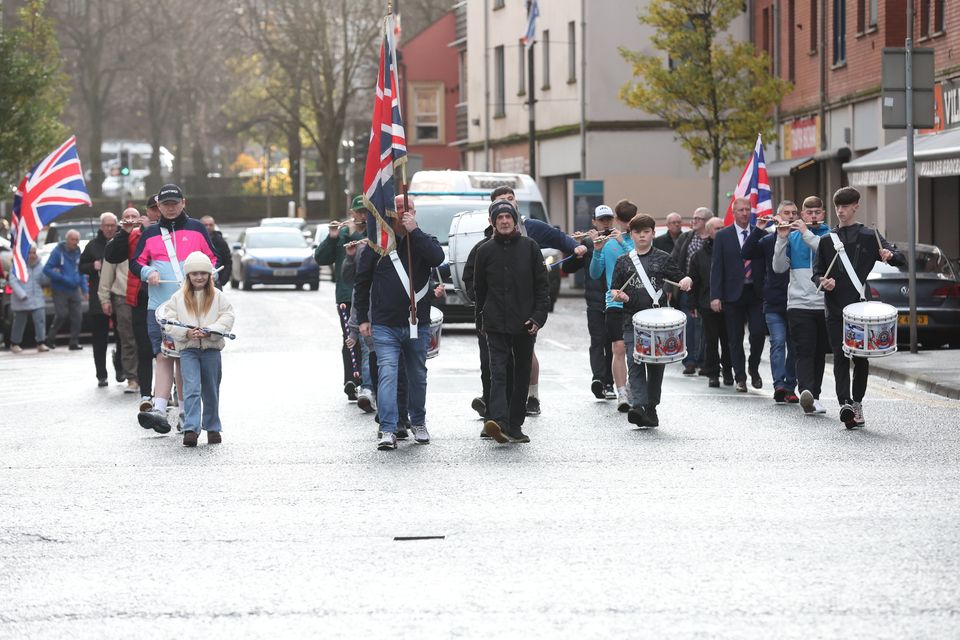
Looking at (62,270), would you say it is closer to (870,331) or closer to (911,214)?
(911,214)

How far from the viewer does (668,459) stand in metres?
11.8

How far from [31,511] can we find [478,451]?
3.46 meters

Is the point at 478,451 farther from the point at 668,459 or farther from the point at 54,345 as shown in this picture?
the point at 54,345

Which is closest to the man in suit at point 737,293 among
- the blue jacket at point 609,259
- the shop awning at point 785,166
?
the blue jacket at point 609,259

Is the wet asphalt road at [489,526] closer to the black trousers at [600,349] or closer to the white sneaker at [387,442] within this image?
the white sneaker at [387,442]

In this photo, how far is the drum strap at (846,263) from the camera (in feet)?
45.7

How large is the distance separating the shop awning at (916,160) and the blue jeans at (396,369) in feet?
41.2

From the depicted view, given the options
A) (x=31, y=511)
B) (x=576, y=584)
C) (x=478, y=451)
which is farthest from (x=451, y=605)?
(x=478, y=451)

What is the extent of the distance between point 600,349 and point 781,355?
157 centimetres

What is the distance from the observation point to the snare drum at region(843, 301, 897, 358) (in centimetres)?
1348

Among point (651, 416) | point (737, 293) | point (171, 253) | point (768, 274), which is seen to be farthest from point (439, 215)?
point (651, 416)

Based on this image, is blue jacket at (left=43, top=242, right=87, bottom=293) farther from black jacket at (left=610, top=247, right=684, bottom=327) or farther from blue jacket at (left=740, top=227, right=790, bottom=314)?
black jacket at (left=610, top=247, right=684, bottom=327)

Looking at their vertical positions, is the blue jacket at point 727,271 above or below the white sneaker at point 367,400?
above

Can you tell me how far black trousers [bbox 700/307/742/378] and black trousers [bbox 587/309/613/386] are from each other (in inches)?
73.5
